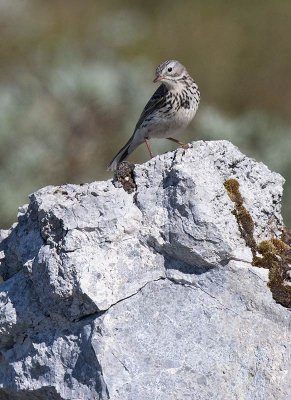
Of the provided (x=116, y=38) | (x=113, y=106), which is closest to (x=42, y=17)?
(x=116, y=38)

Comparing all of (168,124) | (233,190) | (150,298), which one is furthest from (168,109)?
(150,298)

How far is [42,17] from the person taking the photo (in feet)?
75.8

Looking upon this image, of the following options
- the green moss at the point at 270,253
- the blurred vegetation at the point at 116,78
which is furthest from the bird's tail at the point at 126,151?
the green moss at the point at 270,253

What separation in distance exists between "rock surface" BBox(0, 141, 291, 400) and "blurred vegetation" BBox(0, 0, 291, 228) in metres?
3.84

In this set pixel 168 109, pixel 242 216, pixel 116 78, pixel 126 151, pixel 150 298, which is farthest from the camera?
pixel 116 78

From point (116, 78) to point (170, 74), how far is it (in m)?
5.72

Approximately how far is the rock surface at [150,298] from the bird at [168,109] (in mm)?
2990

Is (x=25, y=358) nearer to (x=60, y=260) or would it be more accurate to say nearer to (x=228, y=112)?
(x=60, y=260)

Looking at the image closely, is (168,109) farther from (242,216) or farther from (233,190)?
(242,216)

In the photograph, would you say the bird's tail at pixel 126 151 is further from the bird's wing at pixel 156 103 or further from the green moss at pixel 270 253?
the green moss at pixel 270 253

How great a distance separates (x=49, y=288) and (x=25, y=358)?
39 centimetres

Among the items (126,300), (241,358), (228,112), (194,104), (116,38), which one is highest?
(116,38)

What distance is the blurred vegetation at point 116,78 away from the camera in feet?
38.2

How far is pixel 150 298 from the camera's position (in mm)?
4664
